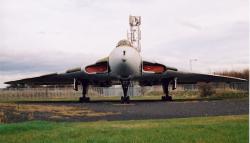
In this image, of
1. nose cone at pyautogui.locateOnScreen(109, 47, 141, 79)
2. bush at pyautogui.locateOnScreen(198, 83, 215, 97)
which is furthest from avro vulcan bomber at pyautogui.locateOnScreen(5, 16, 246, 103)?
bush at pyautogui.locateOnScreen(198, 83, 215, 97)

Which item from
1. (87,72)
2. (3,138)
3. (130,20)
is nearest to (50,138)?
(3,138)

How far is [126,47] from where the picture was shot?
25344mm

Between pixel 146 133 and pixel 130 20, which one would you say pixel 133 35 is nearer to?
pixel 130 20

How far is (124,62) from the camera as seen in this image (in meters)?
24.2

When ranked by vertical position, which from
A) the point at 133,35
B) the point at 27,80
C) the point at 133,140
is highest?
the point at 133,35

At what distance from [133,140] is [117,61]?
16589 mm

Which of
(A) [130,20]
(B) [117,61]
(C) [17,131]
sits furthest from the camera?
(A) [130,20]

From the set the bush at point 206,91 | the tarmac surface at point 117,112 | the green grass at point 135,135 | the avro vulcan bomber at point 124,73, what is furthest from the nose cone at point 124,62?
the green grass at point 135,135

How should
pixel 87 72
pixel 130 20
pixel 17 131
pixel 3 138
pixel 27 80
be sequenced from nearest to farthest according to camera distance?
pixel 3 138 → pixel 17 131 → pixel 87 72 → pixel 27 80 → pixel 130 20

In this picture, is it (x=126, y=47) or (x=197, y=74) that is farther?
(x=197, y=74)

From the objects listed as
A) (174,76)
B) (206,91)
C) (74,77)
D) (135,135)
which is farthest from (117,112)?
(206,91)

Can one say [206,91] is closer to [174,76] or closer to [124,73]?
[174,76]

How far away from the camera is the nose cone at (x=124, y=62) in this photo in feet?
79.4

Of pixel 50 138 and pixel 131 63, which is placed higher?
pixel 131 63
